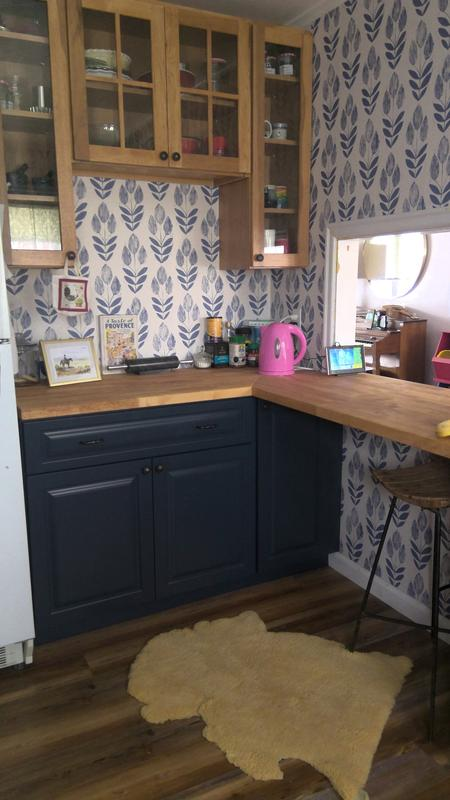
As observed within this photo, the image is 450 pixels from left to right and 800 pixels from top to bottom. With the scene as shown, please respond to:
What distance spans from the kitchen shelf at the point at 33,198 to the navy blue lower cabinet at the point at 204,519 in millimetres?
1072

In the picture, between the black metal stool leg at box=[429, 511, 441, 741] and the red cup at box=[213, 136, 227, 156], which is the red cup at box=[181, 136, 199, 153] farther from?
the black metal stool leg at box=[429, 511, 441, 741]

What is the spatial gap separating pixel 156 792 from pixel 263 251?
81.9 inches

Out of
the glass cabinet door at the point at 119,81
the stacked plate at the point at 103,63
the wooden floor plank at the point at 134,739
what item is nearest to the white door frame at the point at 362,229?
the glass cabinet door at the point at 119,81

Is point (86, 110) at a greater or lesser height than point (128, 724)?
greater

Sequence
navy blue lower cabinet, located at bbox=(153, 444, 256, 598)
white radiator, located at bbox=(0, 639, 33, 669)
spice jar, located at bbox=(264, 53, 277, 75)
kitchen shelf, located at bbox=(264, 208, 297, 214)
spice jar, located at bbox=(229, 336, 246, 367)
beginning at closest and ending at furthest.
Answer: white radiator, located at bbox=(0, 639, 33, 669)
navy blue lower cabinet, located at bbox=(153, 444, 256, 598)
spice jar, located at bbox=(264, 53, 277, 75)
kitchen shelf, located at bbox=(264, 208, 297, 214)
spice jar, located at bbox=(229, 336, 246, 367)

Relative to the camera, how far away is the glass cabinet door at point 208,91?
2484mm

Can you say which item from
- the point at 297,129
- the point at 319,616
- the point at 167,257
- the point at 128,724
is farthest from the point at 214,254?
the point at 128,724

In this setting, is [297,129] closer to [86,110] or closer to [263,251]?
[263,251]

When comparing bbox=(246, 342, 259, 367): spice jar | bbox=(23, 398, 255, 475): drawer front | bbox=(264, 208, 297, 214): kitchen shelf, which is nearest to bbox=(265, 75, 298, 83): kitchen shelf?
bbox=(264, 208, 297, 214): kitchen shelf

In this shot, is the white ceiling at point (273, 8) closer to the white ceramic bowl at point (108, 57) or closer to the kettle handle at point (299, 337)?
the white ceramic bowl at point (108, 57)

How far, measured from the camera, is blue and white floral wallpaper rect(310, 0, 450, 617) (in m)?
2.19

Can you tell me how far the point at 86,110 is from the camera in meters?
2.36

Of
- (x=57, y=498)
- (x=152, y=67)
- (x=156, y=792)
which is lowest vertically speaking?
(x=156, y=792)

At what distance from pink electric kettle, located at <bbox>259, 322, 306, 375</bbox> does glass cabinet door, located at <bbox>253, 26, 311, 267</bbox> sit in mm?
319
